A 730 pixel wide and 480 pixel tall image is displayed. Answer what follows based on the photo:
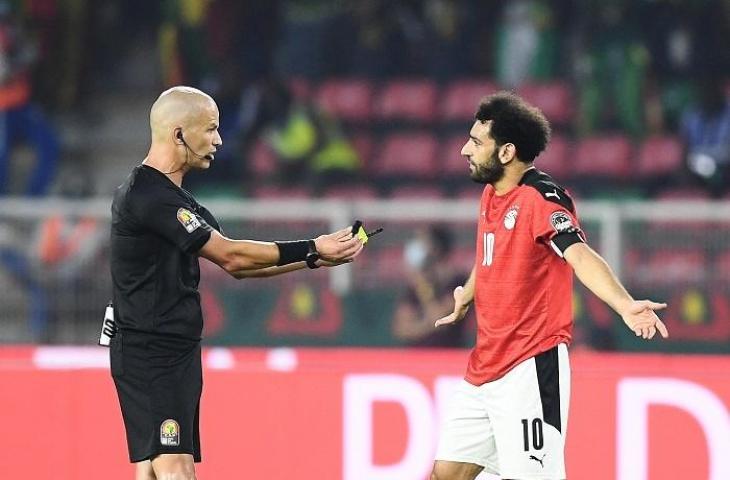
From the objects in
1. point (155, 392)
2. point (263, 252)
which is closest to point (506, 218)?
point (263, 252)

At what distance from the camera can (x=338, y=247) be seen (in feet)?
16.5

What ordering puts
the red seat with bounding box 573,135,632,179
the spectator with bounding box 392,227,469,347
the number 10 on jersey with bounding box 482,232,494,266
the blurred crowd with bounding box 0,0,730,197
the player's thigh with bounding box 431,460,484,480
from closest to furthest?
the number 10 on jersey with bounding box 482,232,494,266, the player's thigh with bounding box 431,460,484,480, the spectator with bounding box 392,227,469,347, the red seat with bounding box 573,135,632,179, the blurred crowd with bounding box 0,0,730,197

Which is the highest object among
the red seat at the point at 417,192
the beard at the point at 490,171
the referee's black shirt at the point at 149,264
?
the red seat at the point at 417,192

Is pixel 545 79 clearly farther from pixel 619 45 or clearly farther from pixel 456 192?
pixel 456 192

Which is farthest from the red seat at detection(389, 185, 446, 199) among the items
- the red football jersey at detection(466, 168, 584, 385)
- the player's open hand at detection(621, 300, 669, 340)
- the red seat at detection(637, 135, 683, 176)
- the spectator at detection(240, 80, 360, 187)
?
the player's open hand at detection(621, 300, 669, 340)

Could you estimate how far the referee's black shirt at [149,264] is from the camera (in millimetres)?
4895

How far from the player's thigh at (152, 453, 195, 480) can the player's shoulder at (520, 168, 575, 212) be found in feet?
4.76

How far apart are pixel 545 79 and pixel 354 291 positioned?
11.8 feet

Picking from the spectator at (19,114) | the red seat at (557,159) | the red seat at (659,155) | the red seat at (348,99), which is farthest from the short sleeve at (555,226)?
the spectator at (19,114)

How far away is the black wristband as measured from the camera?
500 centimetres

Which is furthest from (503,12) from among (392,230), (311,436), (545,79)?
(311,436)

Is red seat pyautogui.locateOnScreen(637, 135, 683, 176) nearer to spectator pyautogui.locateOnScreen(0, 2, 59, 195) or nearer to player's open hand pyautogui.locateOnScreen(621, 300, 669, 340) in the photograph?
spectator pyautogui.locateOnScreen(0, 2, 59, 195)

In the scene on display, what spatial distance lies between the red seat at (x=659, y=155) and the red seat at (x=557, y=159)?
596 mm

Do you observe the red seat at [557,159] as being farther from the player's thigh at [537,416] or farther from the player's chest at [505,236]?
the player's thigh at [537,416]
